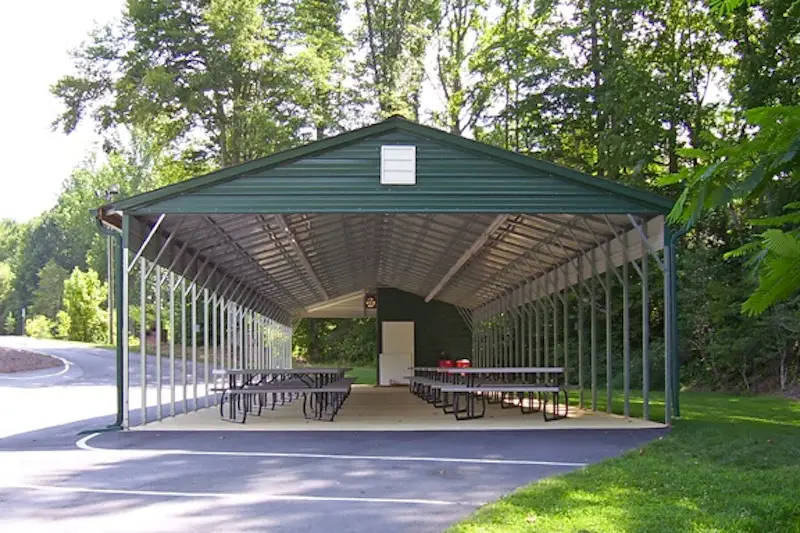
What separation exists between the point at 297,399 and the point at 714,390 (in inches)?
388

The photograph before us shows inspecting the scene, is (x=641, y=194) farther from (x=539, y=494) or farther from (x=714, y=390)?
(x=714, y=390)

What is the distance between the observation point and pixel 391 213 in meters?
12.7

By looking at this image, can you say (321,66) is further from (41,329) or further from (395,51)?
(41,329)

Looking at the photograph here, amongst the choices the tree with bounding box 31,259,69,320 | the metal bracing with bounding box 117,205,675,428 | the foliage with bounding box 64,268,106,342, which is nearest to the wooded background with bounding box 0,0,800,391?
the metal bracing with bounding box 117,205,675,428

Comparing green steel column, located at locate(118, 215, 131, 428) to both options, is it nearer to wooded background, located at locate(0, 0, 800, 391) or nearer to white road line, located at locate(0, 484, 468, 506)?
white road line, located at locate(0, 484, 468, 506)

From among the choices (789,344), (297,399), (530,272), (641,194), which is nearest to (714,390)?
(789,344)

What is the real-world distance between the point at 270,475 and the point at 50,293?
71591 millimetres

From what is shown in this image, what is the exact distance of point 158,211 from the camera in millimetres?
12492

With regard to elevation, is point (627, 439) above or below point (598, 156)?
below

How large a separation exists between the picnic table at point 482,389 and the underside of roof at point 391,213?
221 cm

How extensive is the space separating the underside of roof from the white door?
10.3 m

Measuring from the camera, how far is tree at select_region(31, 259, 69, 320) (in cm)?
7531

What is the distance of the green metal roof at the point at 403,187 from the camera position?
12508mm

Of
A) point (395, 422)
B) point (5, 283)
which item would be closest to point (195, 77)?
point (395, 422)
